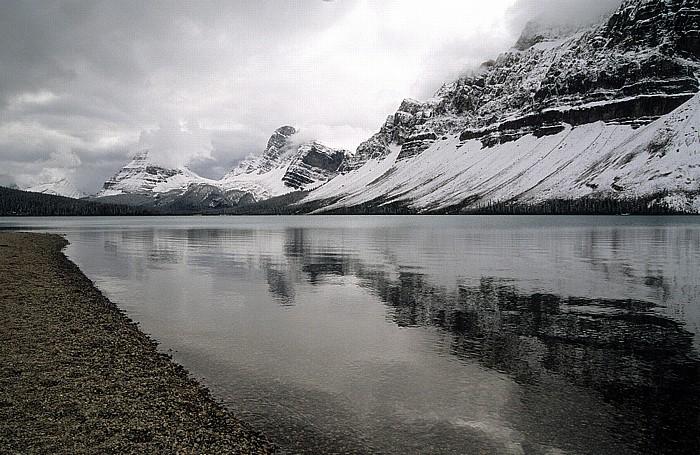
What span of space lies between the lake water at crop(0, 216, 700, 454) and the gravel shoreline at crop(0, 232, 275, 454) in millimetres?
1374

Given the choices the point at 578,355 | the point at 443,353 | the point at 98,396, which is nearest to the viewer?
the point at 98,396

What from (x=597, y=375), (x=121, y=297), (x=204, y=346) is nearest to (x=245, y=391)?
(x=204, y=346)

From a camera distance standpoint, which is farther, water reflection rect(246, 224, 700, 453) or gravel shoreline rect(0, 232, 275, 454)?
water reflection rect(246, 224, 700, 453)

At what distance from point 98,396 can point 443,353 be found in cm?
1524

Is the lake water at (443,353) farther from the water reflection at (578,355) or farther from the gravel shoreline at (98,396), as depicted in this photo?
the gravel shoreline at (98,396)

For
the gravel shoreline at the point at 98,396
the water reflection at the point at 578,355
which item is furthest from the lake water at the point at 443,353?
the gravel shoreline at the point at 98,396

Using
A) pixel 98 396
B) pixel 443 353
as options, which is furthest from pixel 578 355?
pixel 98 396

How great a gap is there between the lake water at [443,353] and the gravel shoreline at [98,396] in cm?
137

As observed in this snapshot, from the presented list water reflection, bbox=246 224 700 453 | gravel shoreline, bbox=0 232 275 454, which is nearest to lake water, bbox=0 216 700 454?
water reflection, bbox=246 224 700 453

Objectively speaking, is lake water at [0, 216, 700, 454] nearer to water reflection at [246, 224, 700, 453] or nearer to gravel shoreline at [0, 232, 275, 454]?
water reflection at [246, 224, 700, 453]

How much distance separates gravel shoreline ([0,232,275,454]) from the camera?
46.2 feet

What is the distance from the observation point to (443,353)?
79.9 ft

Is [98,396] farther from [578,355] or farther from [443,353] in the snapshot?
[578,355]

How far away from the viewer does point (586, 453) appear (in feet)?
47.9
